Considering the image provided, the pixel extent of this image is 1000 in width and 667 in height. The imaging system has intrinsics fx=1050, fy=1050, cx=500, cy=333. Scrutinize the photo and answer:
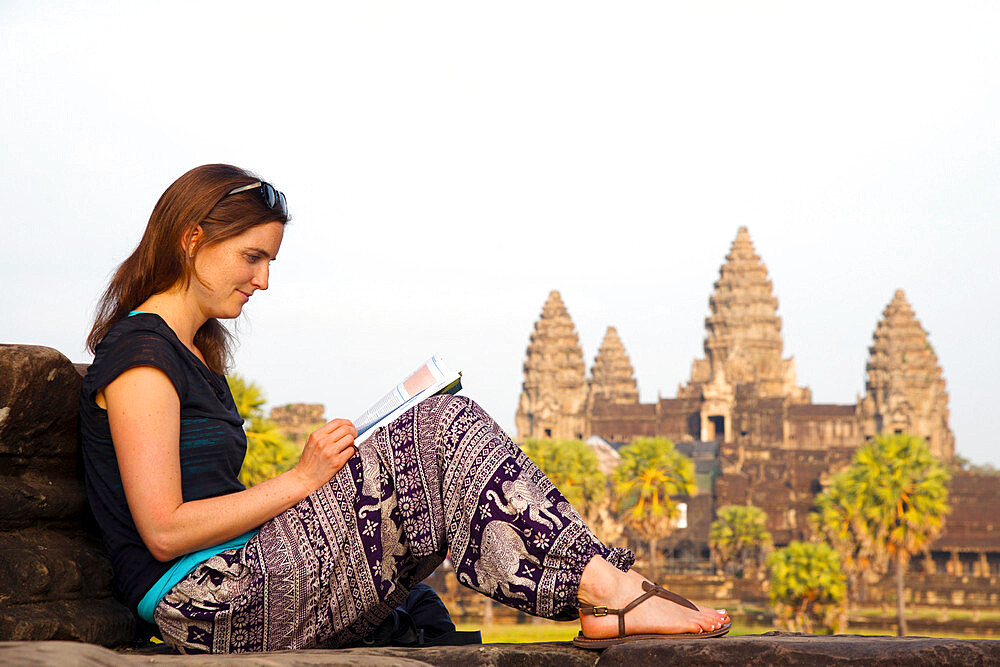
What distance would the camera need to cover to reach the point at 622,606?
254 cm

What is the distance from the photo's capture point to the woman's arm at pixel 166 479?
7.75 ft

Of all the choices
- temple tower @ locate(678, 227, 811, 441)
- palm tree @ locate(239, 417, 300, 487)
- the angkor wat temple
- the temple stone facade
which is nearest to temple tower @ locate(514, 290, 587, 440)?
the angkor wat temple

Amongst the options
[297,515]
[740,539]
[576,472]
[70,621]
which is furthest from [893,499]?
[70,621]

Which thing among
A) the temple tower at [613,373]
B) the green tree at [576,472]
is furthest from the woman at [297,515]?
the temple tower at [613,373]

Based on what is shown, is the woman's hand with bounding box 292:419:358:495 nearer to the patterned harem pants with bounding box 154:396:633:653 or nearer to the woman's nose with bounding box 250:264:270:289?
the patterned harem pants with bounding box 154:396:633:653

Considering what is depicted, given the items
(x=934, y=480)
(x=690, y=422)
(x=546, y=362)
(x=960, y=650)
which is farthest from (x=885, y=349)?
(x=960, y=650)

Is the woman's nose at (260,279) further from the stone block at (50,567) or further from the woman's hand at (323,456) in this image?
the stone block at (50,567)

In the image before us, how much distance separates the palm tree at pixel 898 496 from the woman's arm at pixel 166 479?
26.0m

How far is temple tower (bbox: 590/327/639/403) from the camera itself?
68.6 metres

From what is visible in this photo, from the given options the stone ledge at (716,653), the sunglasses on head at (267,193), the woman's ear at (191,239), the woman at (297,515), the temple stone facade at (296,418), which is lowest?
the stone ledge at (716,653)

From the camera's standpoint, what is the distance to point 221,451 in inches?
103

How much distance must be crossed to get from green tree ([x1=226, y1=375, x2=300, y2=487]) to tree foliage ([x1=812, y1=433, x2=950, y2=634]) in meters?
14.4

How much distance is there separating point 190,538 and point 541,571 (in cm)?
82

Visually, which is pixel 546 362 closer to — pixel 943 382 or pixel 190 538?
pixel 943 382
